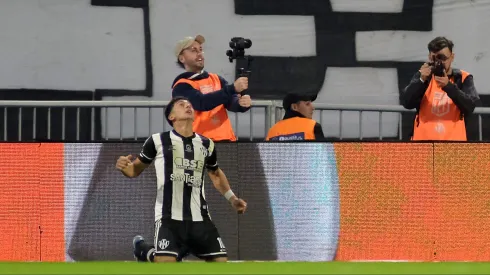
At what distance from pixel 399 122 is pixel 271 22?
1.94m

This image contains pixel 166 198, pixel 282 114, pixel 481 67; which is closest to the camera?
pixel 166 198

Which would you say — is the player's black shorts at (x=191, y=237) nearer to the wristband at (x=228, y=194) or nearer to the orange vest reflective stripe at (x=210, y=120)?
the wristband at (x=228, y=194)

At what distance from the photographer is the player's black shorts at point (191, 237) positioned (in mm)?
12508

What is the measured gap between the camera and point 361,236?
43.7ft

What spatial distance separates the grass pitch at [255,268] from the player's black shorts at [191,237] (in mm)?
1607

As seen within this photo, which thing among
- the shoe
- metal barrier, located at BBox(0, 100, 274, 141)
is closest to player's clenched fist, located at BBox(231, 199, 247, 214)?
the shoe

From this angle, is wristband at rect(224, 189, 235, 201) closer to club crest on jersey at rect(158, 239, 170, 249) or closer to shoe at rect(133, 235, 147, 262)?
club crest on jersey at rect(158, 239, 170, 249)

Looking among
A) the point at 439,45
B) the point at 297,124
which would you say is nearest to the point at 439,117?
the point at 439,45

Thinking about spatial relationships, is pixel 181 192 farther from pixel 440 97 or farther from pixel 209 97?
pixel 440 97

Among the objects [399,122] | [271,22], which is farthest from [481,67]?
[271,22]

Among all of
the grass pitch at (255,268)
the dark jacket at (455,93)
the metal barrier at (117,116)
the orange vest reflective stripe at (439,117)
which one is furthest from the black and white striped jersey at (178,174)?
the metal barrier at (117,116)

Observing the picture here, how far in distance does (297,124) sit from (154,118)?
2.52m

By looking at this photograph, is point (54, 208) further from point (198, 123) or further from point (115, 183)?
point (198, 123)

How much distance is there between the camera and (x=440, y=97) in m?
13.5
